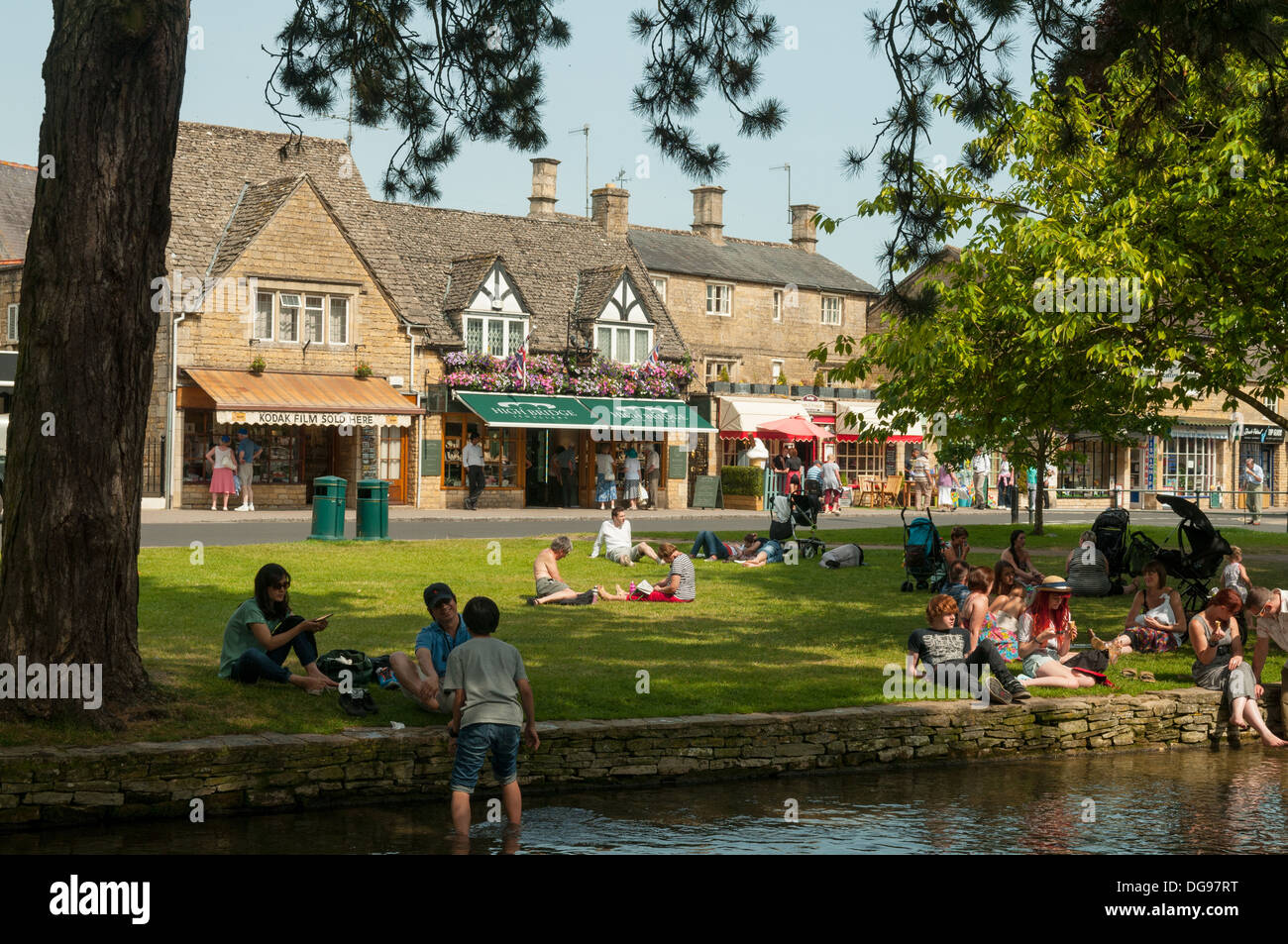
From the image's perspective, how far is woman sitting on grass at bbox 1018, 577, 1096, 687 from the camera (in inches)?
522

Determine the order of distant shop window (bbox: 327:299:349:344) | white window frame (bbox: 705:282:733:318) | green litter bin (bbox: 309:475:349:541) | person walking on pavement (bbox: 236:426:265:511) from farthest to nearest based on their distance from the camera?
white window frame (bbox: 705:282:733:318)
distant shop window (bbox: 327:299:349:344)
person walking on pavement (bbox: 236:426:265:511)
green litter bin (bbox: 309:475:349:541)

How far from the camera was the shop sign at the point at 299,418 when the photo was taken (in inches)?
1406

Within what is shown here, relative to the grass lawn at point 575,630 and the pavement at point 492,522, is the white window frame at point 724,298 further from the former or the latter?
the grass lawn at point 575,630

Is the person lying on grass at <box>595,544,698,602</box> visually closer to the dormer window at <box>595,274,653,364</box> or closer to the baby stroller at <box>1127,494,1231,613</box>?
the baby stroller at <box>1127,494,1231,613</box>

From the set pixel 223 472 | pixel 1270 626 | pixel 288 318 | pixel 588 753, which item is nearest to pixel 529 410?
pixel 288 318

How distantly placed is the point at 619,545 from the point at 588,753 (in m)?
12.3

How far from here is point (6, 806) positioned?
8.84 meters

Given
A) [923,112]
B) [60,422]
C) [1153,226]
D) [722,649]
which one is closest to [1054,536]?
[1153,226]

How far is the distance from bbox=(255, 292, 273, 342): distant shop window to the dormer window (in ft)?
35.8

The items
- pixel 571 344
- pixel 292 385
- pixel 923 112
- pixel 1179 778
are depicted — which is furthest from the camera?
pixel 571 344

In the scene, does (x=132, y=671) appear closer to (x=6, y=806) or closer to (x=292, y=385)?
(x=6, y=806)

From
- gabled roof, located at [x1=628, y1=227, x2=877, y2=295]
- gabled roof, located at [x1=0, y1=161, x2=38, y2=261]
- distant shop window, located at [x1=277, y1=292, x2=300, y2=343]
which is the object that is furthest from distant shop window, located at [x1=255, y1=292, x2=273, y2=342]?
gabled roof, located at [x1=628, y1=227, x2=877, y2=295]

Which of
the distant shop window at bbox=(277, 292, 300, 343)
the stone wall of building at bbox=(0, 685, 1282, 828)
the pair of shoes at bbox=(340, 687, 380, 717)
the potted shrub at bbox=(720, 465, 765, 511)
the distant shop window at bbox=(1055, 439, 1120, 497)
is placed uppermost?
the distant shop window at bbox=(277, 292, 300, 343)

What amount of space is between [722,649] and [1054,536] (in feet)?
55.3
